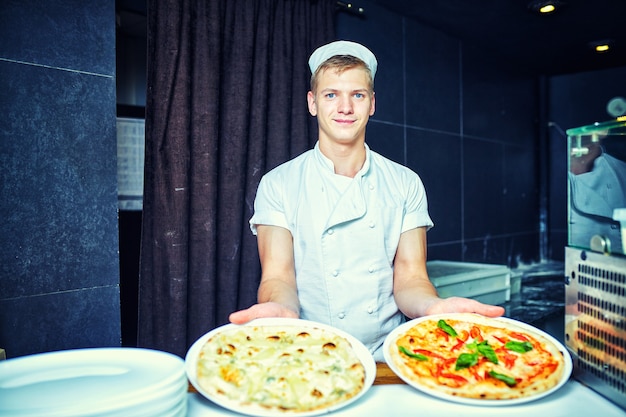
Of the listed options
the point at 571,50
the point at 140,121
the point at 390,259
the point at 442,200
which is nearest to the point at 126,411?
the point at 390,259

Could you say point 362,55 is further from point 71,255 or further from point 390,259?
point 71,255

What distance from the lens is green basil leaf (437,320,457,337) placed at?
1.23 m

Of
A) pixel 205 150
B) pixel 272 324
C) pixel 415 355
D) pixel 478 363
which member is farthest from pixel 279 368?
pixel 205 150

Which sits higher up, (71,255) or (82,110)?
(82,110)

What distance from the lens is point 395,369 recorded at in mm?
1068

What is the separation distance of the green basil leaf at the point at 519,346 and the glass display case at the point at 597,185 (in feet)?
0.89

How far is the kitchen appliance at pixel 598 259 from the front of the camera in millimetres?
1031

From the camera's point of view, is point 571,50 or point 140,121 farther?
point 571,50

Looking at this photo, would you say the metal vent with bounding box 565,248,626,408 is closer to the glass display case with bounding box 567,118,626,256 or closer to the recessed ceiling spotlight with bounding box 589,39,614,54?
the glass display case with bounding box 567,118,626,256

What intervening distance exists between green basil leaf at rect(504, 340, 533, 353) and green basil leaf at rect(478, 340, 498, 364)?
4 centimetres

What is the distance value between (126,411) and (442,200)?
11.4 feet

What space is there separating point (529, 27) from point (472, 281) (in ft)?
7.15

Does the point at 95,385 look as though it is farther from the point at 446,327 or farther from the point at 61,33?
the point at 61,33

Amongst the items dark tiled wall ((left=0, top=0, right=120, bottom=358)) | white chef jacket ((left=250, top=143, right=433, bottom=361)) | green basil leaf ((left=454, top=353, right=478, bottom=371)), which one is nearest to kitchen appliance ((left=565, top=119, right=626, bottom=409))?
green basil leaf ((left=454, top=353, right=478, bottom=371))
